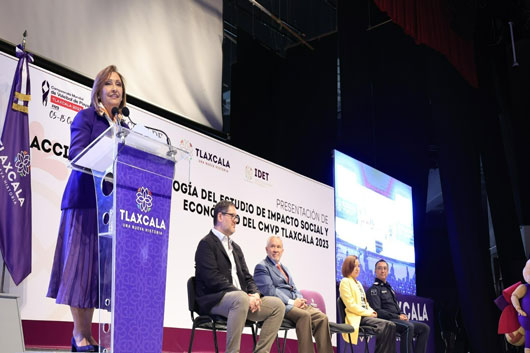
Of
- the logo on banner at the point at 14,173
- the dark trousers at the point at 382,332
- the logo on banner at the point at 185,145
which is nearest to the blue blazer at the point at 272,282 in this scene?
the dark trousers at the point at 382,332

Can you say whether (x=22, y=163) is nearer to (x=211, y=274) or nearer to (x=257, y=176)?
(x=211, y=274)

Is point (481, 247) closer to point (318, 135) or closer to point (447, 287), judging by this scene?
point (318, 135)

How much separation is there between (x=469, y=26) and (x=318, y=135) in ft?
9.53

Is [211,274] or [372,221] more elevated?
[372,221]

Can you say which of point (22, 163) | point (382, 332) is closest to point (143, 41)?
point (22, 163)

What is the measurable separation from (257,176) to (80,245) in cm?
321

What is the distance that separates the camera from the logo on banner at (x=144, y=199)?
7.82ft

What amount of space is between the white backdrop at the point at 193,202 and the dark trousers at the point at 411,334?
29.6 inches

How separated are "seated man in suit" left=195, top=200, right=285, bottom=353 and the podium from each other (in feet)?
3.76

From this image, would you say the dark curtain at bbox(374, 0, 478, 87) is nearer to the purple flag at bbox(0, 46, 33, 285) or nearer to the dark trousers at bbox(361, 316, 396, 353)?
the dark trousers at bbox(361, 316, 396, 353)

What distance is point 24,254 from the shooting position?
132 inches

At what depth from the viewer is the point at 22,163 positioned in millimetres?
3381

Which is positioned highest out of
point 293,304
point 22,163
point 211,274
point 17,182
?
point 22,163

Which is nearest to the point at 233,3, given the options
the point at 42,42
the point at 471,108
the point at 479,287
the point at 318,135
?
the point at 318,135
